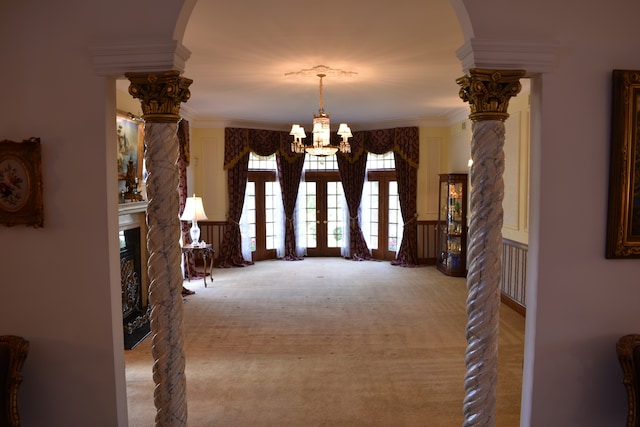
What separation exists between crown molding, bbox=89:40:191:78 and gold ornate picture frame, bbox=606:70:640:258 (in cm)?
254

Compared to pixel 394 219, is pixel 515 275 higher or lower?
lower

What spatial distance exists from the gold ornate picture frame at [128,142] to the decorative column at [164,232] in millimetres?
3194

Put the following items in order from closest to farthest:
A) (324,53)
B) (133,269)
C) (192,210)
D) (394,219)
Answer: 1. (324,53)
2. (133,269)
3. (192,210)
4. (394,219)

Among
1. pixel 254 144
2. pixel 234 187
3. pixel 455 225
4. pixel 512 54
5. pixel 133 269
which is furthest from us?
pixel 254 144

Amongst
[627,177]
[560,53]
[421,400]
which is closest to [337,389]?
[421,400]

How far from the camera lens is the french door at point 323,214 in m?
10.9

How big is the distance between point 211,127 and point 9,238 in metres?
7.28

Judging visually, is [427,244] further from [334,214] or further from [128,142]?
[128,142]

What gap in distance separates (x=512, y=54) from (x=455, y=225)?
21.2 ft

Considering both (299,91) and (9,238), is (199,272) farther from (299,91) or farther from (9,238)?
(9,238)

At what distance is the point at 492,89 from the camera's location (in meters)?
2.66

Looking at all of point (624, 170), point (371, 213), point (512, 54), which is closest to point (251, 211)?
point (371, 213)

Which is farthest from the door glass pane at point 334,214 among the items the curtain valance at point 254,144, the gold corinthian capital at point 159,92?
the gold corinthian capital at point 159,92

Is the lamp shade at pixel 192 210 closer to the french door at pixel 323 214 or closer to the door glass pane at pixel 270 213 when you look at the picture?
the door glass pane at pixel 270 213
